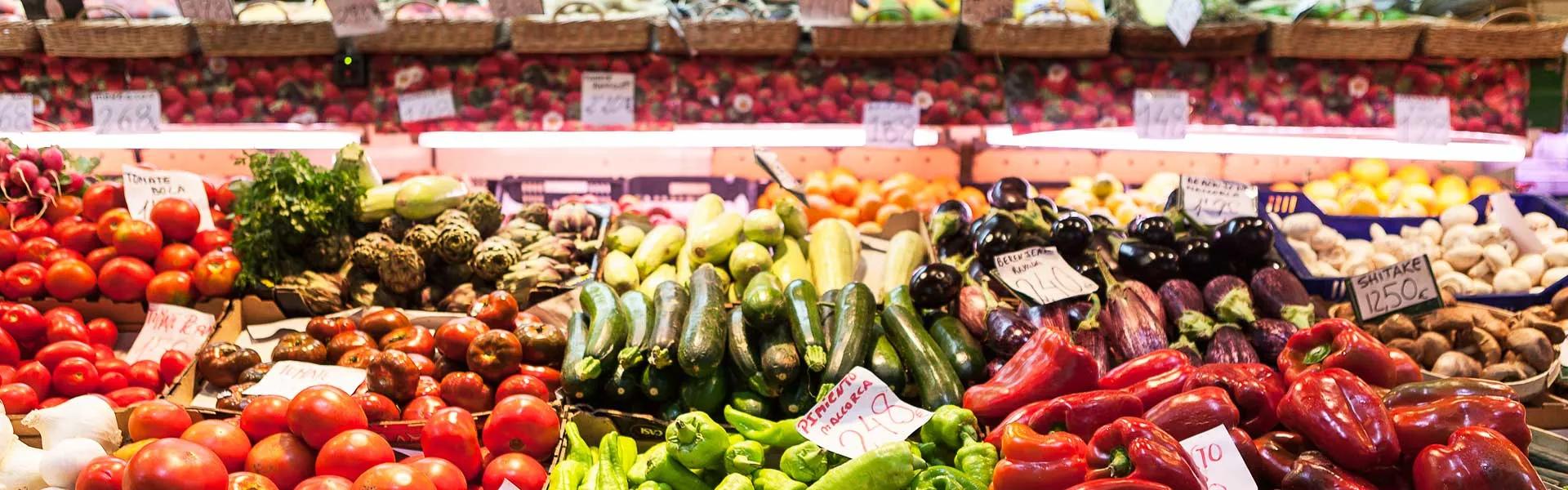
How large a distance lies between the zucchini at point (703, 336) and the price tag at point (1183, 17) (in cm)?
233

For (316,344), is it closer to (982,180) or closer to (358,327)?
(358,327)

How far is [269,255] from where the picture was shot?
3279mm

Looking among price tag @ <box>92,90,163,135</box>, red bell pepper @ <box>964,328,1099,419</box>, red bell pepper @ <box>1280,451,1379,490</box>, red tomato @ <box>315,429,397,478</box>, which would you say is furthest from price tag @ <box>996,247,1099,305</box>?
price tag @ <box>92,90,163,135</box>

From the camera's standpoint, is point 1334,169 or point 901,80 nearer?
point 901,80

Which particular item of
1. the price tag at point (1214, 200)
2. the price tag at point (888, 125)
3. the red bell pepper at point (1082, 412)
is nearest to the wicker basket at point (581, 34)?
the price tag at point (888, 125)

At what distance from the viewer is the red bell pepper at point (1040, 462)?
1.77m

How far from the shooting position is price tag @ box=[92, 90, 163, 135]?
4.32m

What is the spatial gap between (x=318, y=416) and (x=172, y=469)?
30cm

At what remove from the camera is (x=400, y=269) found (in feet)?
10.6

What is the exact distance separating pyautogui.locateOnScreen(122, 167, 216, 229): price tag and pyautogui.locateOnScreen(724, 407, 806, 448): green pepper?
227 cm

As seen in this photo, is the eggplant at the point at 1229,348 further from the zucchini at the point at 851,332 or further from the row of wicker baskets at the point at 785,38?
the row of wicker baskets at the point at 785,38

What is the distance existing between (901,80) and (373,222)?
7.59ft

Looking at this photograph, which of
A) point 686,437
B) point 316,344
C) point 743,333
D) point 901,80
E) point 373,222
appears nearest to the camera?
point 686,437

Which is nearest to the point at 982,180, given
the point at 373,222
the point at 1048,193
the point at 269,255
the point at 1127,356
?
the point at 1048,193
